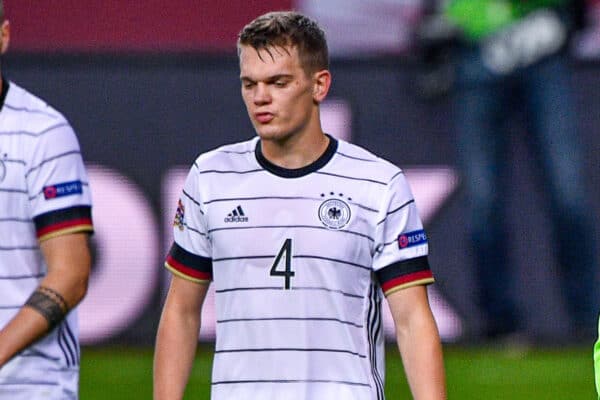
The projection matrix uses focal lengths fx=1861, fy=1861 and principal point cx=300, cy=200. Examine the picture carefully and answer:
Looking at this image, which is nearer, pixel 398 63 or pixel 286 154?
pixel 286 154

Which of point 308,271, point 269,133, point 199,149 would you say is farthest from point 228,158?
point 199,149

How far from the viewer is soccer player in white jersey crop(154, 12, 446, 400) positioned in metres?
5.30

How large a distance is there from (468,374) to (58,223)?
4.48 m

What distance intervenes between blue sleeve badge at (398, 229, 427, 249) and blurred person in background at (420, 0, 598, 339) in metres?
5.16

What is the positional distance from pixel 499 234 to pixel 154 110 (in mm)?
2108

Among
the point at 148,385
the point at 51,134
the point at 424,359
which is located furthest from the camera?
the point at 148,385

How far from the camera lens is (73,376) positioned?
19.3 feet

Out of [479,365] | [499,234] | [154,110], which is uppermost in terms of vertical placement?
[154,110]

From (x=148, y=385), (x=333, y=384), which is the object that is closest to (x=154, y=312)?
(x=148, y=385)

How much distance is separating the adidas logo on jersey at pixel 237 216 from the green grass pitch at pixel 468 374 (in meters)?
3.85

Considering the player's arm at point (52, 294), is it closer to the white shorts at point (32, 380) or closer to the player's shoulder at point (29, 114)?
the white shorts at point (32, 380)

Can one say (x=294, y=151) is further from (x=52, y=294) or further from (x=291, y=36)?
(x=52, y=294)

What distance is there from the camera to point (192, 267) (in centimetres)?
548

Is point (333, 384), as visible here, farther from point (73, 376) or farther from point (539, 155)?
point (539, 155)
